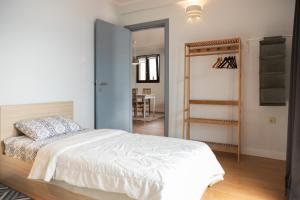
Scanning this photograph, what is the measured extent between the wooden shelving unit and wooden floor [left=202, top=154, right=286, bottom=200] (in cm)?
23

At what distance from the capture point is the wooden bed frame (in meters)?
1.96

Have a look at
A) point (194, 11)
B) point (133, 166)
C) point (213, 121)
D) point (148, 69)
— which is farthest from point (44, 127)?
point (148, 69)

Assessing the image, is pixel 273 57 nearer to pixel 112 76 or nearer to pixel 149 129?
pixel 112 76

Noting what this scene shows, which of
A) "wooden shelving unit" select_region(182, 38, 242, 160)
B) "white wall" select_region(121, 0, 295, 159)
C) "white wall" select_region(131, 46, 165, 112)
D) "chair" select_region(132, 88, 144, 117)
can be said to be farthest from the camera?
"white wall" select_region(131, 46, 165, 112)

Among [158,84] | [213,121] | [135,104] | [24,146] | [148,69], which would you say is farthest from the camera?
[148,69]

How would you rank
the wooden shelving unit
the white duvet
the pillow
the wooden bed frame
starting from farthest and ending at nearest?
the wooden shelving unit, the pillow, the wooden bed frame, the white duvet

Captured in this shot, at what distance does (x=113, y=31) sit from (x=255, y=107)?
2.54 meters

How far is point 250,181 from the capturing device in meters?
2.48

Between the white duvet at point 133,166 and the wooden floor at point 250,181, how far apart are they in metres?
0.16

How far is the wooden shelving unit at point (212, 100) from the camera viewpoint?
3.24 m

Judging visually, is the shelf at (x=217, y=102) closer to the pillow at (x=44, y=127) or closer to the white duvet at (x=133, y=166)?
the white duvet at (x=133, y=166)

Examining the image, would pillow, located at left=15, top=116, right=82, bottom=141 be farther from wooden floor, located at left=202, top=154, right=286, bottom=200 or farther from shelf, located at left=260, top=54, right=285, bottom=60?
shelf, located at left=260, top=54, right=285, bottom=60

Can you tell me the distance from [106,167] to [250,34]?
279 cm

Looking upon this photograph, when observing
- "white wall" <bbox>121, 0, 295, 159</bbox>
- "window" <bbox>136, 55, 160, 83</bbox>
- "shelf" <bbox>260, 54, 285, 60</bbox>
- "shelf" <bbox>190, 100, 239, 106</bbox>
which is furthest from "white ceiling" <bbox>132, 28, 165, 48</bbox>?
"shelf" <bbox>260, 54, 285, 60</bbox>
